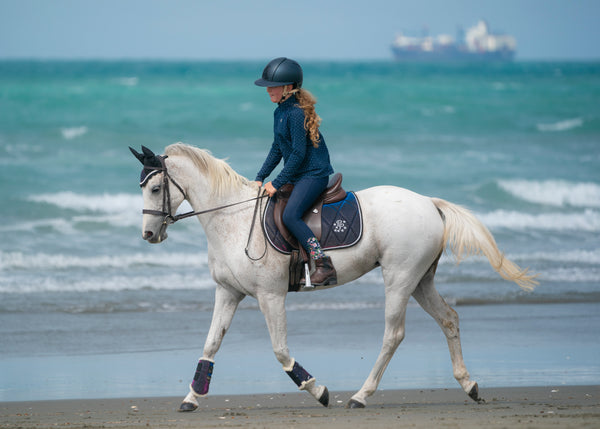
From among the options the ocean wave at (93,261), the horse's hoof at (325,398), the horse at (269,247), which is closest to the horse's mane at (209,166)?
the horse at (269,247)

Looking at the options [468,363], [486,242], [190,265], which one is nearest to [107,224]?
[190,265]

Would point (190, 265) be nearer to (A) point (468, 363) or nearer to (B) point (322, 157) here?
(A) point (468, 363)

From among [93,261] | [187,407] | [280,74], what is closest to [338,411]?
[187,407]

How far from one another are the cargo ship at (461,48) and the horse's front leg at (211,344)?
512 ft

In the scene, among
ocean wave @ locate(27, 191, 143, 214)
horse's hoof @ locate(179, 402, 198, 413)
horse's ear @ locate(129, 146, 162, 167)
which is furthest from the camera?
ocean wave @ locate(27, 191, 143, 214)

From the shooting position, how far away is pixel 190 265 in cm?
1277

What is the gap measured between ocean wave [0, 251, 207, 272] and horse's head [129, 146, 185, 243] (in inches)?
277

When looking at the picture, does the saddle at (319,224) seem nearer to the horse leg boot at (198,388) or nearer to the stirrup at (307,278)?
the stirrup at (307,278)

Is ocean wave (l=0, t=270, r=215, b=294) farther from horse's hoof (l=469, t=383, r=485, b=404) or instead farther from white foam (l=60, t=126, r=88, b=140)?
white foam (l=60, t=126, r=88, b=140)

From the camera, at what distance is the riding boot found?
18.5 ft

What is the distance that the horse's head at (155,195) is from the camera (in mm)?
5602

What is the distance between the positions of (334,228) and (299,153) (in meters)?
0.61

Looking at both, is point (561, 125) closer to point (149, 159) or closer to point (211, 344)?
point (211, 344)

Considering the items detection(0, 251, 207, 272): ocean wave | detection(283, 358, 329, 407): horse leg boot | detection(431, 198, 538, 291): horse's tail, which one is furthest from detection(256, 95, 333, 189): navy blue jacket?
detection(0, 251, 207, 272): ocean wave
